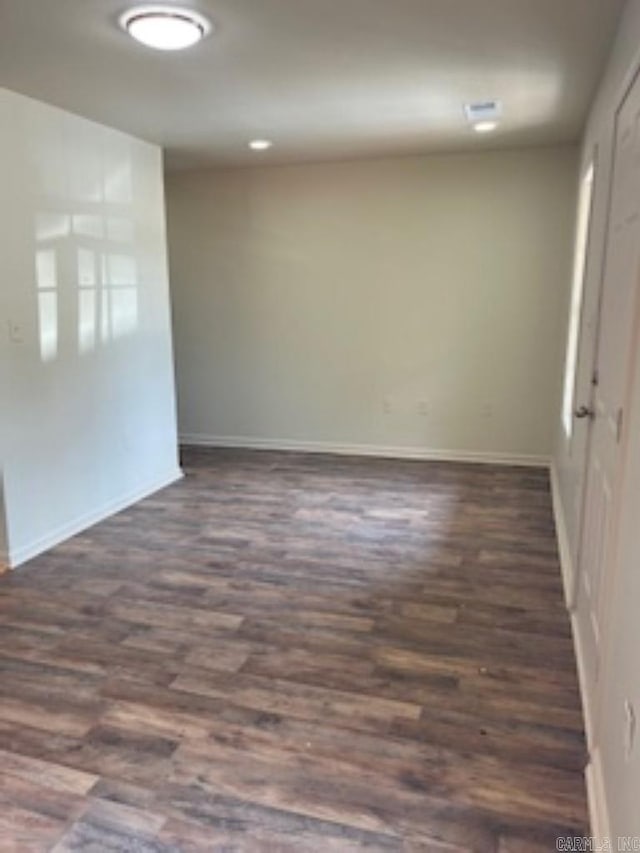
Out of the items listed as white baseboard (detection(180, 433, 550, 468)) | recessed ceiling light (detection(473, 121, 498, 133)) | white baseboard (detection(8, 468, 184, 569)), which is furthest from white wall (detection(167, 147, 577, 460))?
white baseboard (detection(8, 468, 184, 569))

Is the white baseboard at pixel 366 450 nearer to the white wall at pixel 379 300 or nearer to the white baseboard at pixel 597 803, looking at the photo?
the white wall at pixel 379 300

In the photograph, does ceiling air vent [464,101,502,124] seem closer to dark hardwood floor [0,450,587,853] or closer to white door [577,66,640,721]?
white door [577,66,640,721]

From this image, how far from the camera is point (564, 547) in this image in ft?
11.0

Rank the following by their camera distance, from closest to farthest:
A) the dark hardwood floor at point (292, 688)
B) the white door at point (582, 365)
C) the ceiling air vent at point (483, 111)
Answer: the dark hardwood floor at point (292, 688)
the white door at point (582, 365)
the ceiling air vent at point (483, 111)

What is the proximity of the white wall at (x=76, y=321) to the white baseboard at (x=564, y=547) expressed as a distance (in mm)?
2731

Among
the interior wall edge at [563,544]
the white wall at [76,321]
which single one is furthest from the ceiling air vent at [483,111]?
the interior wall edge at [563,544]

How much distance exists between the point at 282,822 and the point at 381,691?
2.16ft

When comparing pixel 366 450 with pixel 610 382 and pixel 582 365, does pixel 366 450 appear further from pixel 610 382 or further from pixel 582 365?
pixel 610 382

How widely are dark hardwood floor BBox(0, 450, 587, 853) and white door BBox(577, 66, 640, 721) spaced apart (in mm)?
313

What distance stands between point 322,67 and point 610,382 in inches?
74.4

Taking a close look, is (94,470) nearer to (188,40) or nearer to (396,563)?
(396,563)

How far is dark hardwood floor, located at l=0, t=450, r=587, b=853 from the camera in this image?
5.70 feet

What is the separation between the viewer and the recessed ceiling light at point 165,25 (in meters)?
2.26

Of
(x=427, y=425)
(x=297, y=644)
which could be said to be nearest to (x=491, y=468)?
(x=427, y=425)
